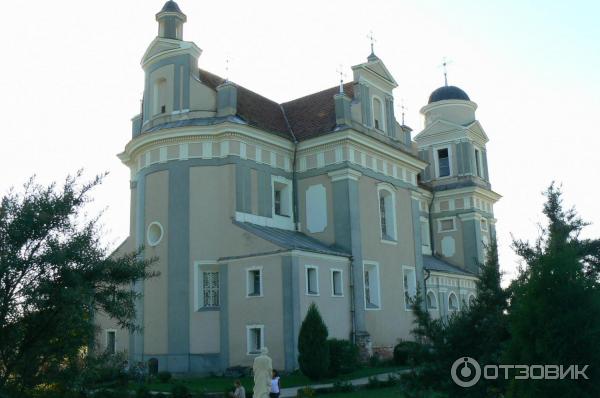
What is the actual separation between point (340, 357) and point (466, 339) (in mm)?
11732

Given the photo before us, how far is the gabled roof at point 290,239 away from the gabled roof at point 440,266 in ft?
31.7

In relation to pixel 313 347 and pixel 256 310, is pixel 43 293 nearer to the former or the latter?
pixel 313 347

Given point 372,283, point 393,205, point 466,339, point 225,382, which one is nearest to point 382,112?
point 393,205

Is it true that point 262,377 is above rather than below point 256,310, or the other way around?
below

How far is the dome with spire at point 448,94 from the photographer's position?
1816 inches

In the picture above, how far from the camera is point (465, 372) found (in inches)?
458

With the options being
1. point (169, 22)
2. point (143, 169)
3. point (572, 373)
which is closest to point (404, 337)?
point (143, 169)

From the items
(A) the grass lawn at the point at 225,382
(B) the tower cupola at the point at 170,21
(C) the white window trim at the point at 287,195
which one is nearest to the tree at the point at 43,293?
(A) the grass lawn at the point at 225,382

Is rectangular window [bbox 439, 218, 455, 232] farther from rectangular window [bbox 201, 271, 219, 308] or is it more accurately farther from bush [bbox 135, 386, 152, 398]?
bush [bbox 135, 386, 152, 398]

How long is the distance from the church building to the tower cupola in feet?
0.22

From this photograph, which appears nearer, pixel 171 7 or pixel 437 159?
pixel 171 7

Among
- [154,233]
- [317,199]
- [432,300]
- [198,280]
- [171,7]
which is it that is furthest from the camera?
[432,300]

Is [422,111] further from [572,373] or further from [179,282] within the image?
[572,373]

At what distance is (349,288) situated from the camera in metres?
28.0
